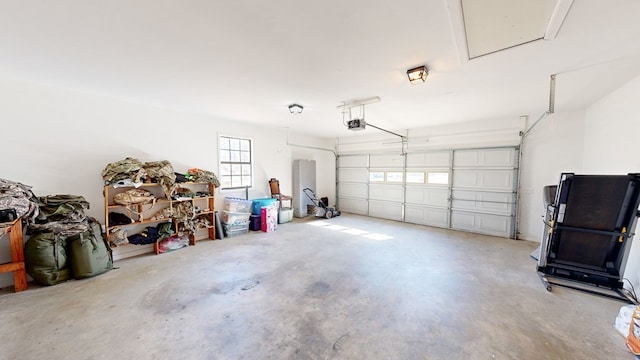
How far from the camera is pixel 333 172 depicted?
8320mm

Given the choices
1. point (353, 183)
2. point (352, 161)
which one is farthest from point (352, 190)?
point (352, 161)

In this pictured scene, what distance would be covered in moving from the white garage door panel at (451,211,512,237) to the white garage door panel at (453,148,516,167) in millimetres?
1233

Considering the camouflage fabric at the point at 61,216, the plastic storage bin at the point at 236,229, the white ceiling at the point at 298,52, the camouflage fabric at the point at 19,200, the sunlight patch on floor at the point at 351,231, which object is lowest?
the sunlight patch on floor at the point at 351,231

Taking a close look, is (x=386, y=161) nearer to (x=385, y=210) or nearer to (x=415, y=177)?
(x=415, y=177)

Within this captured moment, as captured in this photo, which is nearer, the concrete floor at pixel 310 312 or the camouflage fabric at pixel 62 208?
the concrete floor at pixel 310 312

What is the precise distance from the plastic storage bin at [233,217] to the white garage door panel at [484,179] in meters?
5.39

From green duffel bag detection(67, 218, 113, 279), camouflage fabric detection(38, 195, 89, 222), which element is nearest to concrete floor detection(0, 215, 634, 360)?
green duffel bag detection(67, 218, 113, 279)

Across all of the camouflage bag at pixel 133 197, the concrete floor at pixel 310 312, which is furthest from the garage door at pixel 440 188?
the camouflage bag at pixel 133 197

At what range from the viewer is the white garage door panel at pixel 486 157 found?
500cm

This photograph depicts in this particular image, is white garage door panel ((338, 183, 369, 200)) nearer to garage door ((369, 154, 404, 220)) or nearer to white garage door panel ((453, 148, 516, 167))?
garage door ((369, 154, 404, 220))

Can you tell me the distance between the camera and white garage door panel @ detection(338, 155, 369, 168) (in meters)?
7.50

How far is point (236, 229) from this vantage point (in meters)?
5.12

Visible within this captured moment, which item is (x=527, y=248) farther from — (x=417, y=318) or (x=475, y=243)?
(x=417, y=318)

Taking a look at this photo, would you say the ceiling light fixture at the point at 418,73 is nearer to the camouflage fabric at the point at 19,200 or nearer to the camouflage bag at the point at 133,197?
the camouflage bag at the point at 133,197
